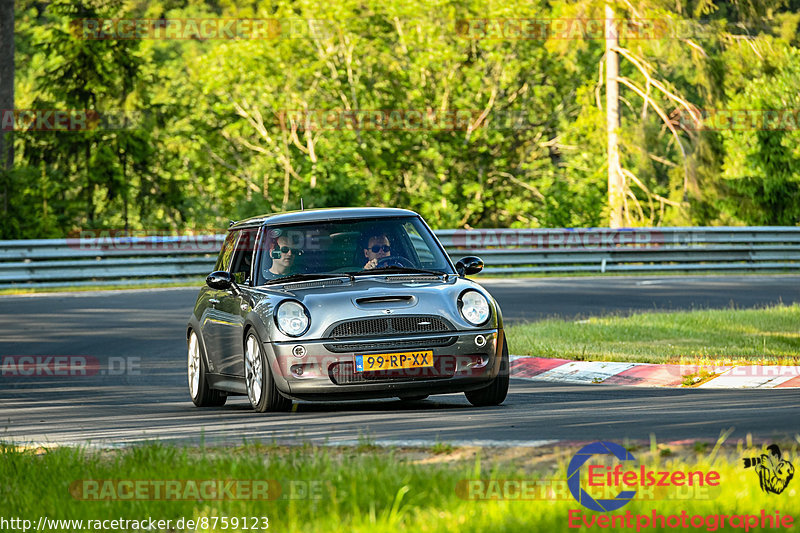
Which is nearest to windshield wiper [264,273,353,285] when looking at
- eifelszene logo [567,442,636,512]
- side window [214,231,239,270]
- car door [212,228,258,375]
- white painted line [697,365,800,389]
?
car door [212,228,258,375]

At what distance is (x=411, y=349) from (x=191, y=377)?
305 cm

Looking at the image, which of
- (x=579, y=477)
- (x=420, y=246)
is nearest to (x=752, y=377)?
(x=420, y=246)

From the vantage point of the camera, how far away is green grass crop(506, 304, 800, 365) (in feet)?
43.5

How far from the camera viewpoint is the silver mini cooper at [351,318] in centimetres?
942

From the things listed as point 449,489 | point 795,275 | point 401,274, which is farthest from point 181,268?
point 449,489

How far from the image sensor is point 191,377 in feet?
38.4

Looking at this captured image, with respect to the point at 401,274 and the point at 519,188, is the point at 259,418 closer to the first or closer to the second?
the point at 401,274

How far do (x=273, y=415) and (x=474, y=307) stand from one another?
1739mm

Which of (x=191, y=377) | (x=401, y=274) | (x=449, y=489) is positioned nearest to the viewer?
(x=449, y=489)

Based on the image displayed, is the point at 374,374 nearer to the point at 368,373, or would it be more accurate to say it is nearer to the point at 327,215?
the point at 368,373

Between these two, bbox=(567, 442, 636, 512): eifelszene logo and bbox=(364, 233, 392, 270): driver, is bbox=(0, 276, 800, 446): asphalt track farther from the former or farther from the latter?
bbox=(364, 233, 392, 270): driver

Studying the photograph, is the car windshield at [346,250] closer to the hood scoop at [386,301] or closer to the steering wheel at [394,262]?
the steering wheel at [394,262]

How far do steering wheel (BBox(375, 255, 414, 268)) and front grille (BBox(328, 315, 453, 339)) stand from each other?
109 centimetres

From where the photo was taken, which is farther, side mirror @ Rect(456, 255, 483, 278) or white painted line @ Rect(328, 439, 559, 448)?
side mirror @ Rect(456, 255, 483, 278)
